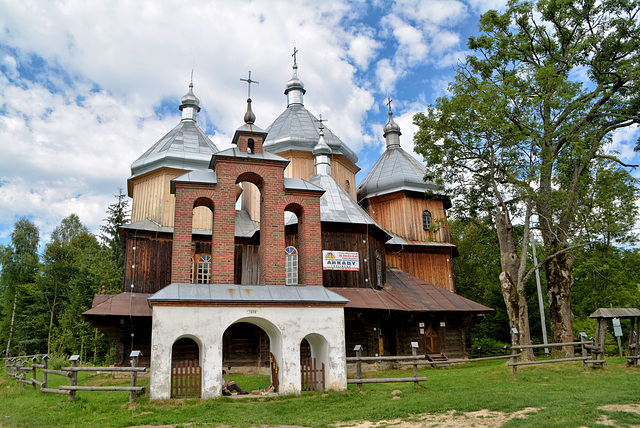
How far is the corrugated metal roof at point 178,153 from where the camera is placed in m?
23.7

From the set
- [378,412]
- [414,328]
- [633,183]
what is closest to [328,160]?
[414,328]

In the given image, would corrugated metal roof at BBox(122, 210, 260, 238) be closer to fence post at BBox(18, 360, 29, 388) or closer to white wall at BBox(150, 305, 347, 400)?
fence post at BBox(18, 360, 29, 388)

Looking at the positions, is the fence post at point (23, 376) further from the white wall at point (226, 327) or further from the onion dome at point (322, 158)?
the onion dome at point (322, 158)

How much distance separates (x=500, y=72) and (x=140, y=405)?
53.2ft

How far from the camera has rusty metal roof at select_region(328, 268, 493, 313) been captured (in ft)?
62.4

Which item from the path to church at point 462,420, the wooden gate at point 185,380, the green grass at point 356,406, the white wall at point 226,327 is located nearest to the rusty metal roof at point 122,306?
the green grass at point 356,406

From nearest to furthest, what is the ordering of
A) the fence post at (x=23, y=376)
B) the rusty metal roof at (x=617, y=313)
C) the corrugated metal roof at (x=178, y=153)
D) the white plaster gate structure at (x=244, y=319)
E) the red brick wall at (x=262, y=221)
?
the white plaster gate structure at (x=244, y=319) < the red brick wall at (x=262, y=221) < the fence post at (x=23, y=376) < the rusty metal roof at (x=617, y=313) < the corrugated metal roof at (x=178, y=153)

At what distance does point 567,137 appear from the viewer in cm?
1709

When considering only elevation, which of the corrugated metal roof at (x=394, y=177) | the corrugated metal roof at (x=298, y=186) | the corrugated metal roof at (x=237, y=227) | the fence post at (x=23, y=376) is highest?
the corrugated metal roof at (x=394, y=177)

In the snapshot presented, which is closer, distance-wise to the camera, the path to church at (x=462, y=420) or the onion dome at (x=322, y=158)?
the path to church at (x=462, y=420)

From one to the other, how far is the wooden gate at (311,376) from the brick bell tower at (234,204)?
2.12 m

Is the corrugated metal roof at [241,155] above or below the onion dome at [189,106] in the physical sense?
below

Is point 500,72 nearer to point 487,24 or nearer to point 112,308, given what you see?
point 487,24

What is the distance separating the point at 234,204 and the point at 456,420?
24.6ft
